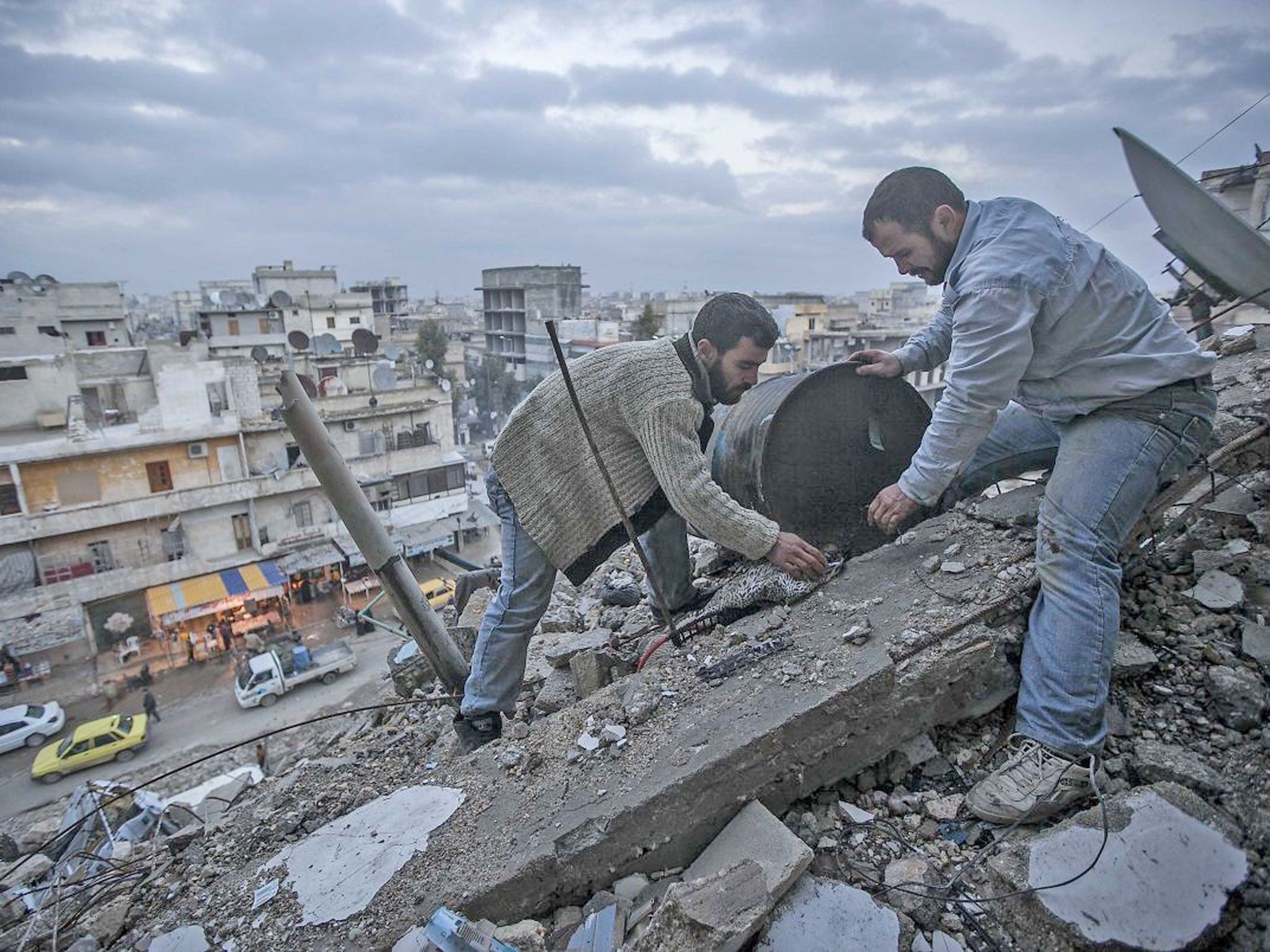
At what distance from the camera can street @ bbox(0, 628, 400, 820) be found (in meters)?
11.3

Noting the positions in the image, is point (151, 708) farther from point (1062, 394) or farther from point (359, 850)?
point (1062, 394)

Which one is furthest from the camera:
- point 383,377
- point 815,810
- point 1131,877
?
point 383,377

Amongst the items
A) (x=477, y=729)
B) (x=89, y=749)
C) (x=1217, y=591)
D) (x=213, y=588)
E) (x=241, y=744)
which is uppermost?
(x=1217, y=591)

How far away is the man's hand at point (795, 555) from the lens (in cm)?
279

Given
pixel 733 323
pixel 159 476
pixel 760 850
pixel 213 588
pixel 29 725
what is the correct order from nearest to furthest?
pixel 760 850 < pixel 733 323 < pixel 29 725 < pixel 159 476 < pixel 213 588

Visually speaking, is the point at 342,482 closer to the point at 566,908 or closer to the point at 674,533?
the point at 674,533

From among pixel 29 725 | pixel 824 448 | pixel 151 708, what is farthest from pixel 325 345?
pixel 824 448

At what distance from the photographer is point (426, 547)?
18.2 m

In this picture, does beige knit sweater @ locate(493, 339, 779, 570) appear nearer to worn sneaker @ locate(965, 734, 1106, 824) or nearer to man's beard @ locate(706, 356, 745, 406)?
man's beard @ locate(706, 356, 745, 406)

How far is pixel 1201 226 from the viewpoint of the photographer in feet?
9.80

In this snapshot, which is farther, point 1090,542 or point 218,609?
point 218,609

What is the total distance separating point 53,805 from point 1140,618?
46.5ft

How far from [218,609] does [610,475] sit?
1662cm

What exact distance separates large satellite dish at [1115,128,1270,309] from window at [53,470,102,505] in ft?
61.7
